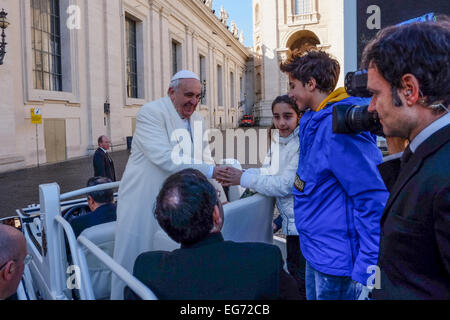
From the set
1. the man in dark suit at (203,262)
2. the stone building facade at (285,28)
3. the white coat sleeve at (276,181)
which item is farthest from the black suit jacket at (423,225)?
the stone building facade at (285,28)

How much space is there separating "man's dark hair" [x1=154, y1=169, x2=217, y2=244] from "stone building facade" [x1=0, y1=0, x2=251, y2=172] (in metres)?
11.3

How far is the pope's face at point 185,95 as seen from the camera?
2520 millimetres

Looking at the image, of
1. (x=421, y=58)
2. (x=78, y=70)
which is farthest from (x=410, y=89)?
(x=78, y=70)

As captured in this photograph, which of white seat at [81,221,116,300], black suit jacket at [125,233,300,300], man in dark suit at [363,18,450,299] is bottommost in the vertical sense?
white seat at [81,221,116,300]

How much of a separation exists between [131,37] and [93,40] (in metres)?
4.94

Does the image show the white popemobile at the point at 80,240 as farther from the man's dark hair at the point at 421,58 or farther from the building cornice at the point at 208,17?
the building cornice at the point at 208,17

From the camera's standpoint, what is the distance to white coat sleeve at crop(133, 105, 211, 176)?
240 cm

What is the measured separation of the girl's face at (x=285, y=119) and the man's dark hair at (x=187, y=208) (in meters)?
1.17

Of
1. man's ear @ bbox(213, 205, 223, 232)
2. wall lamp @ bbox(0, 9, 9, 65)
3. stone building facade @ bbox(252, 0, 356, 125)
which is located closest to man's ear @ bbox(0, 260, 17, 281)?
man's ear @ bbox(213, 205, 223, 232)

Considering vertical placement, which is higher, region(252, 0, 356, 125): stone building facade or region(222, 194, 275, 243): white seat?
region(252, 0, 356, 125): stone building facade

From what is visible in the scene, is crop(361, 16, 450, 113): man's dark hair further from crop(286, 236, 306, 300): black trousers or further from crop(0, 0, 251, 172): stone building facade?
crop(0, 0, 251, 172): stone building facade

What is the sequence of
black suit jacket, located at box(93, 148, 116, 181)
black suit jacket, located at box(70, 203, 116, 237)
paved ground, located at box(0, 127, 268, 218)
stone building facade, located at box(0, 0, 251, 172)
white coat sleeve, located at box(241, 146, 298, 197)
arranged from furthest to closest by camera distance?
stone building facade, located at box(0, 0, 251, 172), paved ground, located at box(0, 127, 268, 218), black suit jacket, located at box(93, 148, 116, 181), black suit jacket, located at box(70, 203, 116, 237), white coat sleeve, located at box(241, 146, 298, 197)

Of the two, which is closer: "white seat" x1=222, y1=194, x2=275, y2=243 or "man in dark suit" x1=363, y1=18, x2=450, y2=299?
"man in dark suit" x1=363, y1=18, x2=450, y2=299

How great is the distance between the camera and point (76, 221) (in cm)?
273
